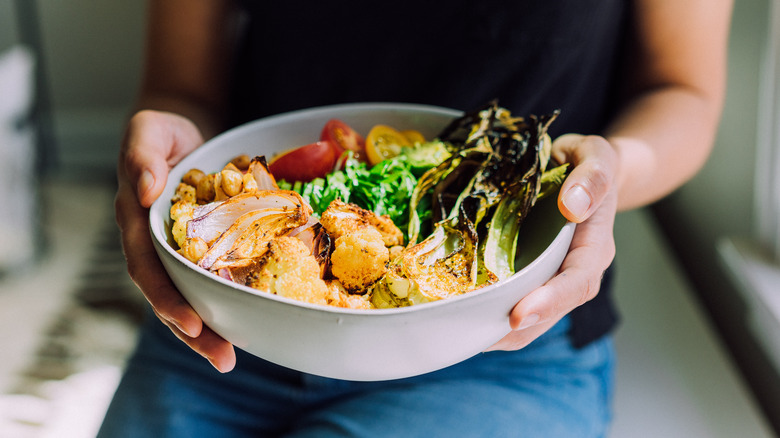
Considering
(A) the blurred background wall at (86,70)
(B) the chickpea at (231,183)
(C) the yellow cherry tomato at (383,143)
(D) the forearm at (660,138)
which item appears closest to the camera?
(B) the chickpea at (231,183)

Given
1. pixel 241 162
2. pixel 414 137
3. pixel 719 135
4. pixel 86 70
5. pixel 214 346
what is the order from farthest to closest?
pixel 86 70 → pixel 719 135 → pixel 414 137 → pixel 241 162 → pixel 214 346

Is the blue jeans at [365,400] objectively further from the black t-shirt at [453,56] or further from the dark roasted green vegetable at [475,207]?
the dark roasted green vegetable at [475,207]

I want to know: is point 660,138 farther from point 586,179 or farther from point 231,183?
point 231,183

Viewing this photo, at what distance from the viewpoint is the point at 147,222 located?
64 centimetres

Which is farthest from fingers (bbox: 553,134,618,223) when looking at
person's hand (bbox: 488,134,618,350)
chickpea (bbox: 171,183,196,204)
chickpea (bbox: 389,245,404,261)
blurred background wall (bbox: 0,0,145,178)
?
blurred background wall (bbox: 0,0,145,178)

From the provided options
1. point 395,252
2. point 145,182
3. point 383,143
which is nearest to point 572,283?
point 395,252

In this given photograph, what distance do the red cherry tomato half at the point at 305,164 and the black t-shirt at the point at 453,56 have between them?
0.31m

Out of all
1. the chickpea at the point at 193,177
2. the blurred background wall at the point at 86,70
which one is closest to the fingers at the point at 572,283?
the chickpea at the point at 193,177

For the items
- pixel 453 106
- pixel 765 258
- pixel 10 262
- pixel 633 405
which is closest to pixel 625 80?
pixel 453 106

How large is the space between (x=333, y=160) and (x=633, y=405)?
64 cm

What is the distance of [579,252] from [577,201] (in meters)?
0.05

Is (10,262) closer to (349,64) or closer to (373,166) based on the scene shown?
(349,64)

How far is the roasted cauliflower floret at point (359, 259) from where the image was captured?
0.51 meters

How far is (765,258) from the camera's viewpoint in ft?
3.55
